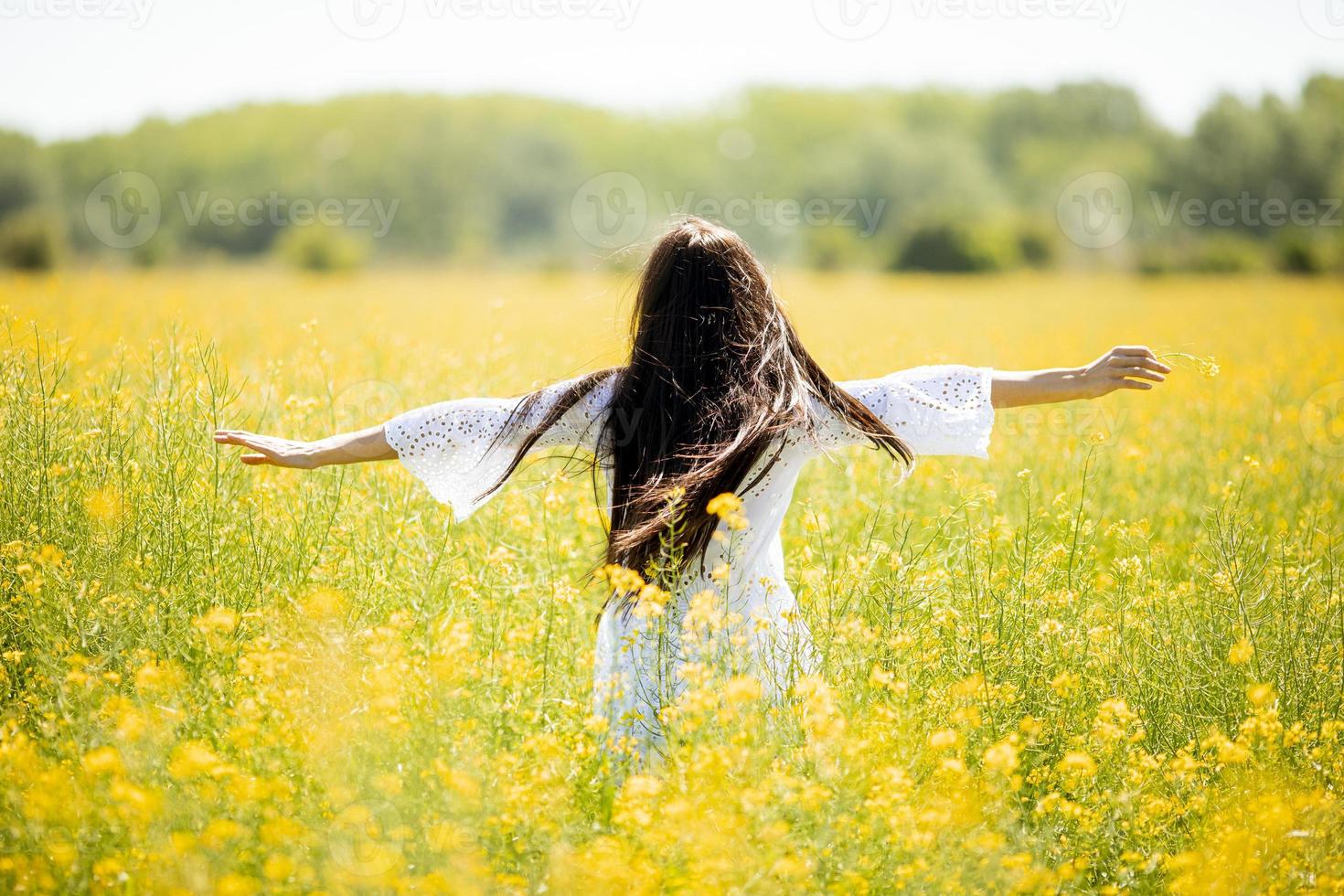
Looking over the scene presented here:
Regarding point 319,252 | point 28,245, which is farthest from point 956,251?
point 28,245

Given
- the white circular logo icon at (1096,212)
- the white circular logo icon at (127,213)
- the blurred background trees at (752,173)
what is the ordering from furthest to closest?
the white circular logo icon at (1096,212) < the blurred background trees at (752,173) < the white circular logo icon at (127,213)

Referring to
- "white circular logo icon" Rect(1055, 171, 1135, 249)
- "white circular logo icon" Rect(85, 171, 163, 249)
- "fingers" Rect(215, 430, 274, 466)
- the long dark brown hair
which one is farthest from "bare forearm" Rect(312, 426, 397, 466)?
"white circular logo icon" Rect(1055, 171, 1135, 249)

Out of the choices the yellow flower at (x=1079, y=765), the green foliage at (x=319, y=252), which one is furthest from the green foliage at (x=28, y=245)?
the yellow flower at (x=1079, y=765)

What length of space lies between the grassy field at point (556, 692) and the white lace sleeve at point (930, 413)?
35 centimetres

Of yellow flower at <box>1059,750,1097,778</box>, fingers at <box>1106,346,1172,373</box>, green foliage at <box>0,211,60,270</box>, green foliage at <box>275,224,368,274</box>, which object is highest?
green foliage at <box>275,224,368,274</box>

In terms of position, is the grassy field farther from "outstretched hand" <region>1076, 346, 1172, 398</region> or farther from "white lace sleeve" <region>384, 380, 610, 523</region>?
"outstretched hand" <region>1076, 346, 1172, 398</region>

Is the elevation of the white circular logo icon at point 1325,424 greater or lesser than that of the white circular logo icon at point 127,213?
lesser

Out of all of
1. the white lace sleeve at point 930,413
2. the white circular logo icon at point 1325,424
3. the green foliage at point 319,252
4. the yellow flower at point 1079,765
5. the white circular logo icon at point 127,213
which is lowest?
the yellow flower at point 1079,765

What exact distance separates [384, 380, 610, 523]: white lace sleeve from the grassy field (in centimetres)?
37

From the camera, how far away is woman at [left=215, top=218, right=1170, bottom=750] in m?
2.45

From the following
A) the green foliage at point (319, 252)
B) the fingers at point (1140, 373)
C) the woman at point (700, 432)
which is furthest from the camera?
the green foliage at point (319, 252)

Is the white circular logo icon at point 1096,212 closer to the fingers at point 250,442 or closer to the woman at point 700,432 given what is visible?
the woman at point 700,432

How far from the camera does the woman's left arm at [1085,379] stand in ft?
8.36

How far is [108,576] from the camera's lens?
283 cm
